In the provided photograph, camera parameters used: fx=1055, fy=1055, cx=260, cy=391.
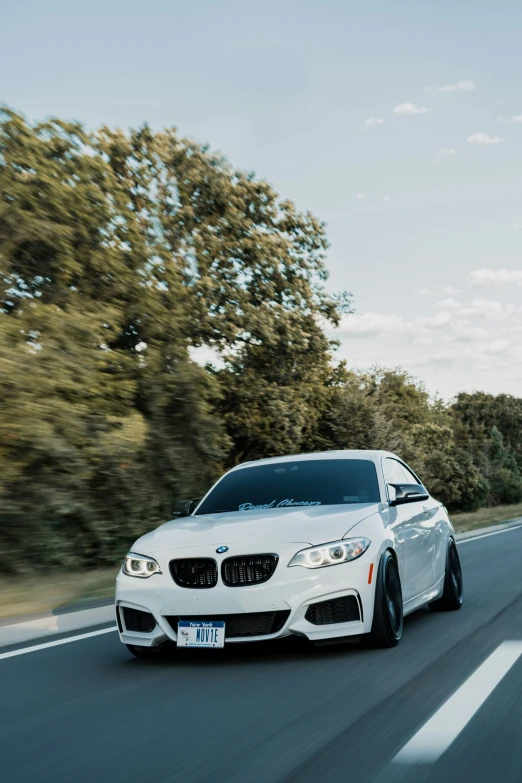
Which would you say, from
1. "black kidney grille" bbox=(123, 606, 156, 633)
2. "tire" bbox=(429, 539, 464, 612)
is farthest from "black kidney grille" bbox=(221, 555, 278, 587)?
"tire" bbox=(429, 539, 464, 612)

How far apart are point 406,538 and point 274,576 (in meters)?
1.85

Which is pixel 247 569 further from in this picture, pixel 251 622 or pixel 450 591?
pixel 450 591

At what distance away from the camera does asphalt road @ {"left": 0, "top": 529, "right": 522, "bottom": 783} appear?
14.8 ft

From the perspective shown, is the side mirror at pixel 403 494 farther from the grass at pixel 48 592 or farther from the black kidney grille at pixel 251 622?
the grass at pixel 48 592

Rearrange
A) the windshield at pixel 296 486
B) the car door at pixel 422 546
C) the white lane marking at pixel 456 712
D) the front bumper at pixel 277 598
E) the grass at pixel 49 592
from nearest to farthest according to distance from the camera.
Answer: the white lane marking at pixel 456 712 → the front bumper at pixel 277 598 → the windshield at pixel 296 486 → the car door at pixel 422 546 → the grass at pixel 49 592

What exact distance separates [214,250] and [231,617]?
2441 centimetres

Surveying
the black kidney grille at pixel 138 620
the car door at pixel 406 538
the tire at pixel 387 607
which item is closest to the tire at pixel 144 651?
the black kidney grille at pixel 138 620

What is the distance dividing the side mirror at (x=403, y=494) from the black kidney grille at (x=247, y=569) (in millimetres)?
1650

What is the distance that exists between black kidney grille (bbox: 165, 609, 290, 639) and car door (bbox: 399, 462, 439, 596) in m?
1.88

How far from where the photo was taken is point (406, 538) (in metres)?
8.49

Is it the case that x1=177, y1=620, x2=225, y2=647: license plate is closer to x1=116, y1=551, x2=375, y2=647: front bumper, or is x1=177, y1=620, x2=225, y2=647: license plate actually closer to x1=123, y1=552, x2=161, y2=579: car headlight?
x1=116, y1=551, x2=375, y2=647: front bumper

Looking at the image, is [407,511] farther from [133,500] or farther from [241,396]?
[241,396]

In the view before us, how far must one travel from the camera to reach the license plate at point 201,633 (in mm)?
6945

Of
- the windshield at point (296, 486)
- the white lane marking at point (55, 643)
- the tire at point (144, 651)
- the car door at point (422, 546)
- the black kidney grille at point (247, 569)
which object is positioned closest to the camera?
the black kidney grille at point (247, 569)
